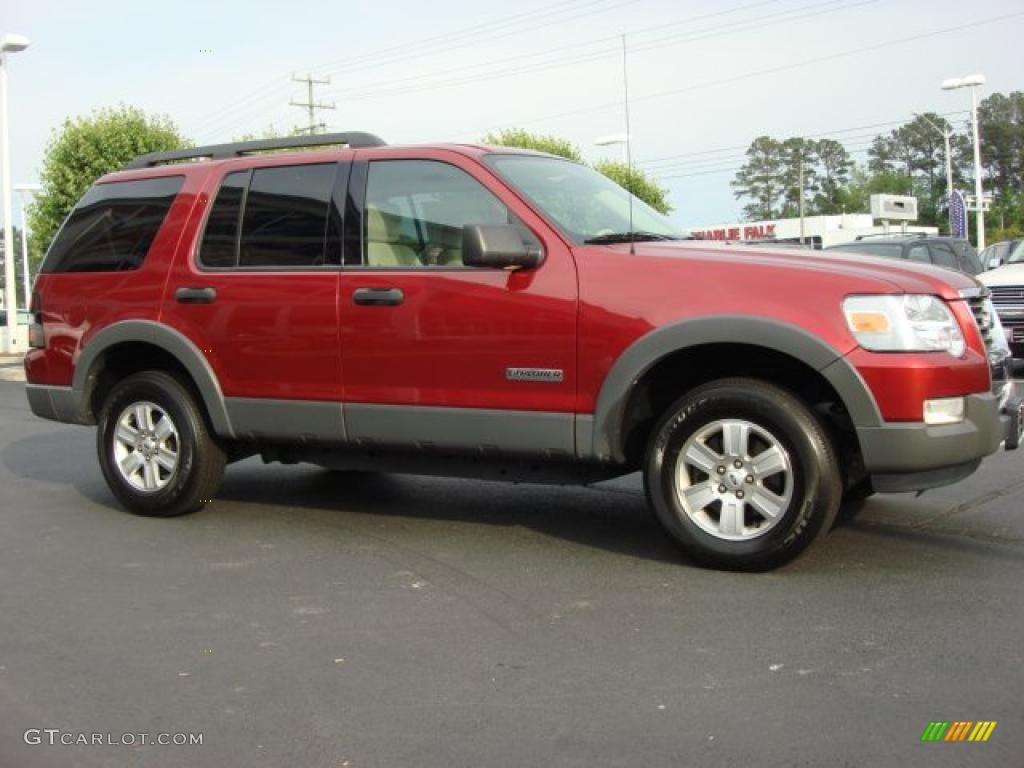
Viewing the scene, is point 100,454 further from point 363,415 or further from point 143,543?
point 363,415

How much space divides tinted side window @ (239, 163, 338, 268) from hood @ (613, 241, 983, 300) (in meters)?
1.64

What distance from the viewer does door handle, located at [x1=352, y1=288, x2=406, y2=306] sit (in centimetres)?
540

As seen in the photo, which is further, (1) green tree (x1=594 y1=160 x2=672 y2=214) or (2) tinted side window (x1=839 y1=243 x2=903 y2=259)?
(1) green tree (x1=594 y1=160 x2=672 y2=214)

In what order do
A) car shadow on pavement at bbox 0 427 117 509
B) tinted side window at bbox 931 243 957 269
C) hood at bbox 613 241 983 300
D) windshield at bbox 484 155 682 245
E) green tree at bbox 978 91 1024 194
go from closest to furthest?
hood at bbox 613 241 983 300 < windshield at bbox 484 155 682 245 < car shadow on pavement at bbox 0 427 117 509 < tinted side window at bbox 931 243 957 269 < green tree at bbox 978 91 1024 194

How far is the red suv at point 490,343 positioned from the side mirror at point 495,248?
0.04 ft

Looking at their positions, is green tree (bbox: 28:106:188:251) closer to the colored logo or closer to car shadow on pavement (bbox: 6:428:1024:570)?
car shadow on pavement (bbox: 6:428:1024:570)

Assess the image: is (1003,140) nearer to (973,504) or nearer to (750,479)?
(973,504)

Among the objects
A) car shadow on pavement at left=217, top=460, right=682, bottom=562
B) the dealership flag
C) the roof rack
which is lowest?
car shadow on pavement at left=217, top=460, right=682, bottom=562

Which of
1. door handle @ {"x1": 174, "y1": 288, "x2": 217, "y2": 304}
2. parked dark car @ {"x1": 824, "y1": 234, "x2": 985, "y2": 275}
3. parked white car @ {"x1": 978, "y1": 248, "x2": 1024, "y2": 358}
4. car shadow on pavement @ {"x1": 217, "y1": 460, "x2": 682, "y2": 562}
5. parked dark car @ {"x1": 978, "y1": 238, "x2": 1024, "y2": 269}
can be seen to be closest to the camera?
car shadow on pavement @ {"x1": 217, "y1": 460, "x2": 682, "y2": 562}

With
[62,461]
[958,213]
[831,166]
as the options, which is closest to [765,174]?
[831,166]

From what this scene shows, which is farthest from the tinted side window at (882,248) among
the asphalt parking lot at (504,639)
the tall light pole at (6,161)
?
the tall light pole at (6,161)

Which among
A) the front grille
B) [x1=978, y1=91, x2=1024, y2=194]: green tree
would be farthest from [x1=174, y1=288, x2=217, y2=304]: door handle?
[x1=978, y1=91, x2=1024, y2=194]: green tree

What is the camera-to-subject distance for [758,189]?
102 m

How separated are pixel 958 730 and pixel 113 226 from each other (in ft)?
17.3
